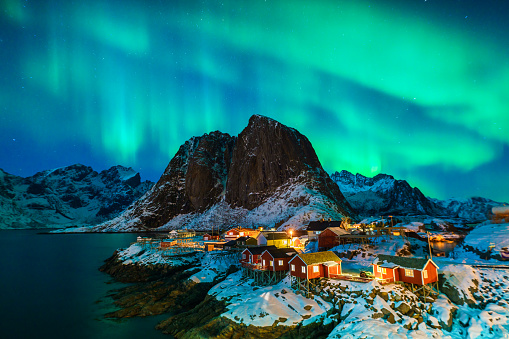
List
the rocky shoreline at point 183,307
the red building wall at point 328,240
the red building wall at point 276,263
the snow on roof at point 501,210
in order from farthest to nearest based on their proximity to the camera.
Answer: the snow on roof at point 501,210
the red building wall at point 328,240
the red building wall at point 276,263
the rocky shoreline at point 183,307

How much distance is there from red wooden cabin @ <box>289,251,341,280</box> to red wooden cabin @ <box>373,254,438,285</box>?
526 centimetres

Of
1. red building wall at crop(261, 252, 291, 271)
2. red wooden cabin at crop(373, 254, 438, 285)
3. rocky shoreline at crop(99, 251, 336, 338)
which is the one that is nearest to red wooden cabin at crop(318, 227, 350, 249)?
red building wall at crop(261, 252, 291, 271)

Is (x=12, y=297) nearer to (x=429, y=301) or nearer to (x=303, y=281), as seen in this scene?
(x=303, y=281)

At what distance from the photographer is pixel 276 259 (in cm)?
4347

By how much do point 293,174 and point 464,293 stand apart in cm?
15080

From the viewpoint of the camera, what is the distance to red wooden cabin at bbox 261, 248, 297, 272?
4341cm

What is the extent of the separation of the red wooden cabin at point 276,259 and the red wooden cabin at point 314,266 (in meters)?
4.78

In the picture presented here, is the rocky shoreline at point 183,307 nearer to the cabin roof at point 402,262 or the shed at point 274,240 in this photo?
the cabin roof at point 402,262

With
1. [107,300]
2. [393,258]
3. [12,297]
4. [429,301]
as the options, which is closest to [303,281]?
[393,258]

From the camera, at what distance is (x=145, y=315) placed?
3903 cm

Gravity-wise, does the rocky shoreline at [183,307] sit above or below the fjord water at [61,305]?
above

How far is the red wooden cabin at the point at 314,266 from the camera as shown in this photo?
36.8 meters

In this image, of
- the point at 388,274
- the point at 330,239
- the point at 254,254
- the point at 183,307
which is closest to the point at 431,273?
the point at 388,274

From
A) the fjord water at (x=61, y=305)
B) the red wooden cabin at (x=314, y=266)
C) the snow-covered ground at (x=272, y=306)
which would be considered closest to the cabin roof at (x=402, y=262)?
the red wooden cabin at (x=314, y=266)
